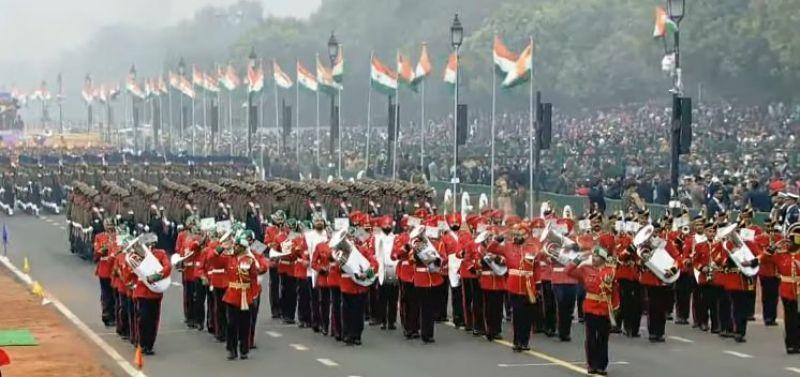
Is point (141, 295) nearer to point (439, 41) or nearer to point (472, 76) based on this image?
point (472, 76)

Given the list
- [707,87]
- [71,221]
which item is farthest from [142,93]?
[71,221]

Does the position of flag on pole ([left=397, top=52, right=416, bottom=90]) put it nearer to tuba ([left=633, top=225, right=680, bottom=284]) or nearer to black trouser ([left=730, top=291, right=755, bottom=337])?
tuba ([left=633, top=225, right=680, bottom=284])

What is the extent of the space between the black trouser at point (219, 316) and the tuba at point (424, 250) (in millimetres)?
2833

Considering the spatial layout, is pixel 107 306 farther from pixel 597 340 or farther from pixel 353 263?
pixel 597 340

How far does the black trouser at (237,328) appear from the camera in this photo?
24.5 m

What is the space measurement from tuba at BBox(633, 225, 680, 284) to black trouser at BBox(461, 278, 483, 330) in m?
2.33

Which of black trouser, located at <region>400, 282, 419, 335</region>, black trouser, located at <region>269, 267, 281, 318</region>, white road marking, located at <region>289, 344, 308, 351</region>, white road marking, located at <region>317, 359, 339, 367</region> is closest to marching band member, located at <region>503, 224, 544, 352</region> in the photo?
black trouser, located at <region>400, 282, 419, 335</region>

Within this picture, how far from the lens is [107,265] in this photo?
27656 mm

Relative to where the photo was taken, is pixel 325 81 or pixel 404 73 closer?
pixel 404 73

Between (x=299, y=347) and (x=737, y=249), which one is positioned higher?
(x=737, y=249)

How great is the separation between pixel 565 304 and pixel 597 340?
3.38 m

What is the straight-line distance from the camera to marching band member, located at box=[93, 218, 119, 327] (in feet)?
89.9

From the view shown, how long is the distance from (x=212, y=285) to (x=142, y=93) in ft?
273

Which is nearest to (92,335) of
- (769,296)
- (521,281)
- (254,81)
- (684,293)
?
(521,281)
